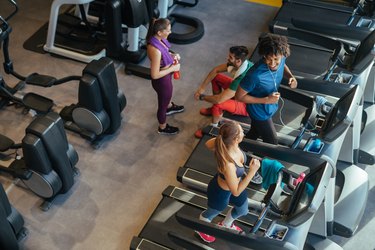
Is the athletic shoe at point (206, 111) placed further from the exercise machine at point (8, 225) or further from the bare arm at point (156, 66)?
the exercise machine at point (8, 225)

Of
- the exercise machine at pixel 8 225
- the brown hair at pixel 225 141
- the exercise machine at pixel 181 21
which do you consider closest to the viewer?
the brown hair at pixel 225 141

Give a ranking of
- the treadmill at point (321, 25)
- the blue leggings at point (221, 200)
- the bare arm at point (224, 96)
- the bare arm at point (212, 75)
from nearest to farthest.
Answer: the blue leggings at point (221, 200)
the bare arm at point (224, 96)
the bare arm at point (212, 75)
the treadmill at point (321, 25)

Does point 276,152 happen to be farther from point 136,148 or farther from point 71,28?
point 71,28

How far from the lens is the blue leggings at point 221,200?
120 inches

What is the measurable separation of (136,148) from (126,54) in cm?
122

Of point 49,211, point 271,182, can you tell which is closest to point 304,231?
point 271,182

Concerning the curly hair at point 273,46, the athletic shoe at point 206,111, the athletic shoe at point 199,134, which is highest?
the curly hair at point 273,46

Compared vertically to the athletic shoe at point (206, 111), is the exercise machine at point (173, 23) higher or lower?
higher

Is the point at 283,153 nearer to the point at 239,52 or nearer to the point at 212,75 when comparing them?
the point at 239,52

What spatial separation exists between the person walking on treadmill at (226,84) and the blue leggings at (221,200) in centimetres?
82

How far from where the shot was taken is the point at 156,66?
373cm

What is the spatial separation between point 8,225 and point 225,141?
162 cm

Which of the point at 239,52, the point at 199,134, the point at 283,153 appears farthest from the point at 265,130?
the point at 199,134

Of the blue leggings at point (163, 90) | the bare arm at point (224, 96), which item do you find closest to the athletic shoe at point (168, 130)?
the blue leggings at point (163, 90)
